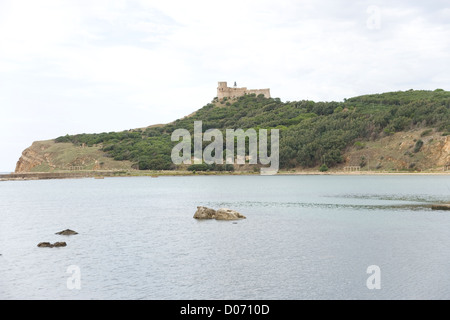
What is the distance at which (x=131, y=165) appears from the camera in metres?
135

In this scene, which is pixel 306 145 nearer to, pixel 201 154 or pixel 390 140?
pixel 390 140

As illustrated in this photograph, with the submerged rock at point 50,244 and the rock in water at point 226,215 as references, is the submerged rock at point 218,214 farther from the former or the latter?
the submerged rock at point 50,244

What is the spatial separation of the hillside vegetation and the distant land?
232mm

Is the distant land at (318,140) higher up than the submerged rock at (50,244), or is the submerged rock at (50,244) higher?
the distant land at (318,140)

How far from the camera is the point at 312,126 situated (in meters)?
134

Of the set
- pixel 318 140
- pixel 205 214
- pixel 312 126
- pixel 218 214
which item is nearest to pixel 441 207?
pixel 218 214

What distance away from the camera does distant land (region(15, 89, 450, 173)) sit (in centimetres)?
11094

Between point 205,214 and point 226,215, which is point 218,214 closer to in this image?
point 226,215

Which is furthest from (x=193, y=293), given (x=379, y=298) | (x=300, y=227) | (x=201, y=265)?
(x=300, y=227)

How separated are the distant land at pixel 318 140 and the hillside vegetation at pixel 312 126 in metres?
0.23

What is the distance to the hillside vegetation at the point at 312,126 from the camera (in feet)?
389

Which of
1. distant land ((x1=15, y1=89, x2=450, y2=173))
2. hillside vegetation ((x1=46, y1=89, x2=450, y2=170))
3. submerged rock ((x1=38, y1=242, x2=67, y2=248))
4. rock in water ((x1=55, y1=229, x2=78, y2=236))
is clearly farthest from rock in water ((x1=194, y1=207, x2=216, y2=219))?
hillside vegetation ((x1=46, y1=89, x2=450, y2=170))

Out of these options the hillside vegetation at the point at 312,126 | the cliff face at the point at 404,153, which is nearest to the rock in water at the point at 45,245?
the cliff face at the point at 404,153

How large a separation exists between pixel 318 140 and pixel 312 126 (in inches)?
513
